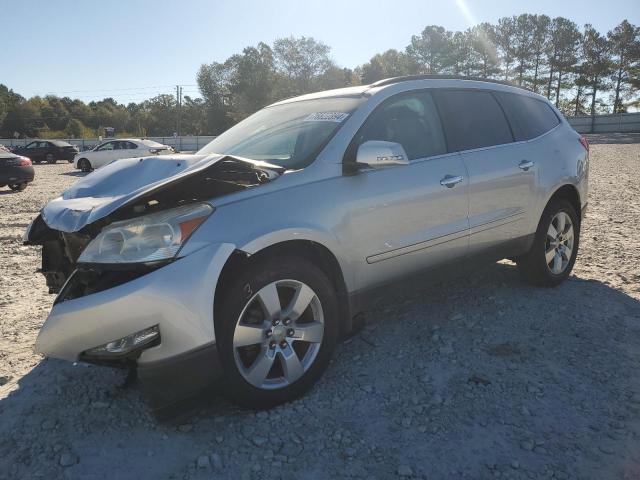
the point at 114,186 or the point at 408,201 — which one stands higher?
the point at 114,186

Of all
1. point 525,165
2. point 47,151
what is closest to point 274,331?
point 525,165

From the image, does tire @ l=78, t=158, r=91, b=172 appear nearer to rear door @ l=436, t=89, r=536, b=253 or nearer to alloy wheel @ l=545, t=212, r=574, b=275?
rear door @ l=436, t=89, r=536, b=253

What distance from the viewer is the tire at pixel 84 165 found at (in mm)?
24438

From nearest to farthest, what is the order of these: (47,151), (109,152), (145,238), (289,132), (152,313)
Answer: (152,313)
(145,238)
(289,132)
(109,152)
(47,151)

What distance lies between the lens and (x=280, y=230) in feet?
8.98

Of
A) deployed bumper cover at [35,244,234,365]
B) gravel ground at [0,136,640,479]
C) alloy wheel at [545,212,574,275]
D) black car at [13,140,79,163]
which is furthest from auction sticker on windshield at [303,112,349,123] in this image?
black car at [13,140,79,163]

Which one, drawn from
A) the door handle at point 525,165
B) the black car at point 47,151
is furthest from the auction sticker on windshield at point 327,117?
the black car at point 47,151

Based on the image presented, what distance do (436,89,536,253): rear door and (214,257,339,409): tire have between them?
4.85 ft

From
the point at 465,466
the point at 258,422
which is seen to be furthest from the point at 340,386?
the point at 465,466

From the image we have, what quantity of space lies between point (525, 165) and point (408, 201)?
4.76 ft

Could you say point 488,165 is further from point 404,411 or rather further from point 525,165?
point 404,411

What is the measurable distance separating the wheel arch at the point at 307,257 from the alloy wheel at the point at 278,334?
16cm

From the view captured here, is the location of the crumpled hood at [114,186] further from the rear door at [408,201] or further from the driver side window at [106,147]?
the driver side window at [106,147]

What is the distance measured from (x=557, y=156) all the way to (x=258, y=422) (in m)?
3.45
